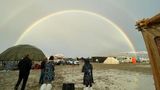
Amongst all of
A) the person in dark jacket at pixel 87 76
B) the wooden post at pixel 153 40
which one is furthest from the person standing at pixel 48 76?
the wooden post at pixel 153 40

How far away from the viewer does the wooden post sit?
10.9 feet

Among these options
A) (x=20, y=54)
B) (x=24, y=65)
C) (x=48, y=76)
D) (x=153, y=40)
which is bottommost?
(x=48, y=76)

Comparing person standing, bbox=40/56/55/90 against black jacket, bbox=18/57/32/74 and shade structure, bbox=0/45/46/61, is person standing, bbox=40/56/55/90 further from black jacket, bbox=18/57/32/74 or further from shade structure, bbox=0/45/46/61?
shade structure, bbox=0/45/46/61

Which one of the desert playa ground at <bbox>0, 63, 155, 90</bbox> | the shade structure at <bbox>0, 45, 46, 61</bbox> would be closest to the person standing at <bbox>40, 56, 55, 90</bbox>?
the desert playa ground at <bbox>0, 63, 155, 90</bbox>

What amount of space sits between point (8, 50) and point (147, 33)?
3746 centimetres

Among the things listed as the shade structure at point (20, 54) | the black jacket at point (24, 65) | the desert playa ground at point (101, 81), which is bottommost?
the desert playa ground at point (101, 81)

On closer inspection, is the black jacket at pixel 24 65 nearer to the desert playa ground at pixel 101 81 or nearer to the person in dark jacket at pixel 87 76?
the person in dark jacket at pixel 87 76

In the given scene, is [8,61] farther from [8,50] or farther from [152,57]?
[152,57]

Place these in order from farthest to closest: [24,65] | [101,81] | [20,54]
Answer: [20,54]
[101,81]
[24,65]

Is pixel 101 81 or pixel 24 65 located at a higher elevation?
pixel 24 65

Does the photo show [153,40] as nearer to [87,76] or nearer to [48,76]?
[48,76]

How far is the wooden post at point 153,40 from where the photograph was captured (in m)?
3.34

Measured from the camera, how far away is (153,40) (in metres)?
3.41

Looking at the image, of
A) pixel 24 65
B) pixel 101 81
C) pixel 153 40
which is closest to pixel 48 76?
pixel 24 65
